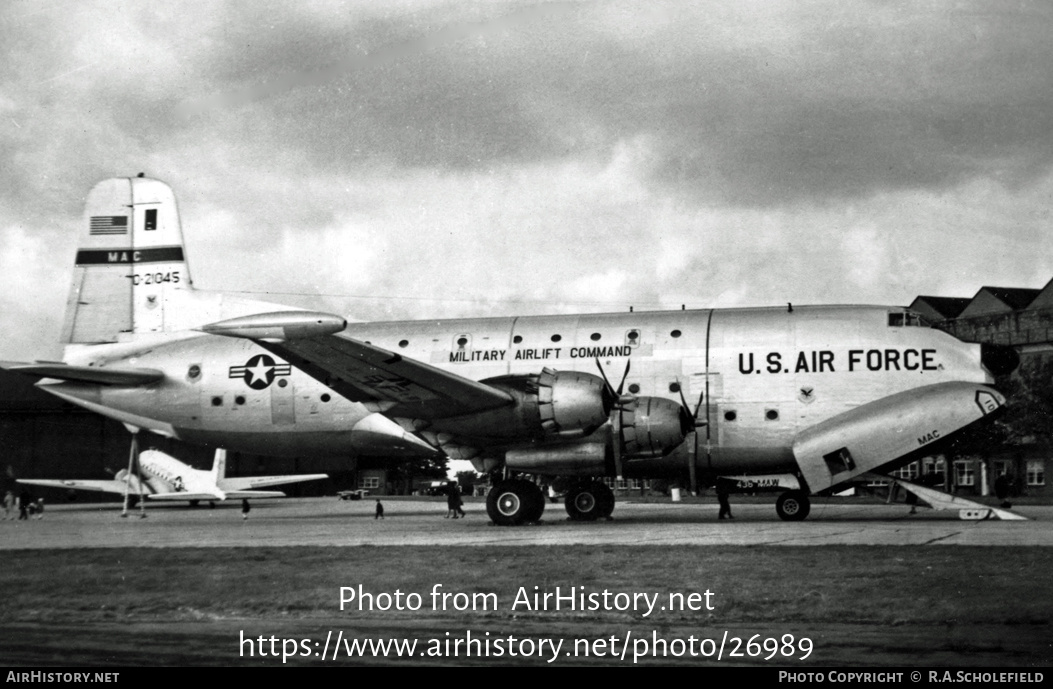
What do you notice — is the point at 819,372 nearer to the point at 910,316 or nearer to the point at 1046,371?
the point at 910,316

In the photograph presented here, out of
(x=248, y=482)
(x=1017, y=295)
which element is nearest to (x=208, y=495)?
(x=248, y=482)

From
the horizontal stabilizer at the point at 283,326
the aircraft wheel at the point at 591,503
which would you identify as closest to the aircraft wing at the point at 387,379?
the horizontal stabilizer at the point at 283,326

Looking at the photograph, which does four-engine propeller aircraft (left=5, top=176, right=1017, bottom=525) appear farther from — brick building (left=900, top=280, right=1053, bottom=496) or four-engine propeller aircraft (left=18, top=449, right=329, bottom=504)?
four-engine propeller aircraft (left=18, top=449, right=329, bottom=504)

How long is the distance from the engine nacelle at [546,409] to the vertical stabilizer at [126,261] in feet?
26.6

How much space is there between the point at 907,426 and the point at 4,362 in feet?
46.5

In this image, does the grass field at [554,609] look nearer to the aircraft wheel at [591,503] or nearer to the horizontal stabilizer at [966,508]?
the horizontal stabilizer at [966,508]

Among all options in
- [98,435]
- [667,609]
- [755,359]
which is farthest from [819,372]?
[98,435]

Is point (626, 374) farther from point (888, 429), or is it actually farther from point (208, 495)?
point (208, 495)

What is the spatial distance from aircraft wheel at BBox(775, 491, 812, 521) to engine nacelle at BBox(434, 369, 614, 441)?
457 cm

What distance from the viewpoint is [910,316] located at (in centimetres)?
1762

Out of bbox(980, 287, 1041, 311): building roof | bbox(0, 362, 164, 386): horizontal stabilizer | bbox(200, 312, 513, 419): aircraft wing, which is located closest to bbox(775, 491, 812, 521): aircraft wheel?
bbox(980, 287, 1041, 311): building roof

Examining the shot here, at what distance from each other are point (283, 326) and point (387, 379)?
185 inches

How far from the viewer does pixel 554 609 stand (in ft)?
28.0

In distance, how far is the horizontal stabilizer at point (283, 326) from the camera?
1123 cm
